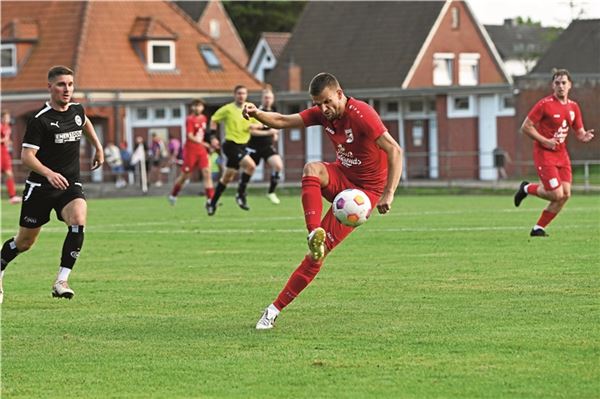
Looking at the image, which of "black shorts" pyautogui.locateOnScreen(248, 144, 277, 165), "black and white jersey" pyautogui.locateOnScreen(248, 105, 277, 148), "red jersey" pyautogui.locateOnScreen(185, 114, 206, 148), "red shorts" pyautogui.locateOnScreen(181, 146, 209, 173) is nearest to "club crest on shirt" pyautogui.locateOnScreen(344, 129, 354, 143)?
"black shorts" pyautogui.locateOnScreen(248, 144, 277, 165)

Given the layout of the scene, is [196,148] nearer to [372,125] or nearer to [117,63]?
[372,125]

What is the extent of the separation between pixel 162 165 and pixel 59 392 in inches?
1983

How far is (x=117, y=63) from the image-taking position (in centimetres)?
6600

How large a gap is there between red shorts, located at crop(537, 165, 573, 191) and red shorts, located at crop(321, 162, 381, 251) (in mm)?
8005

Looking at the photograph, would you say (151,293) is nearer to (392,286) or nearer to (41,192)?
(41,192)

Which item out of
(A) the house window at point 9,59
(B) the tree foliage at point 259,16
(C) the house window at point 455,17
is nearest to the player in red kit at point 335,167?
(A) the house window at point 9,59

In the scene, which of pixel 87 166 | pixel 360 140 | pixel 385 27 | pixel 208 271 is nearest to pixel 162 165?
pixel 87 166

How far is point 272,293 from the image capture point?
13703mm

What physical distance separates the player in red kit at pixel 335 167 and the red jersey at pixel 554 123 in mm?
8005

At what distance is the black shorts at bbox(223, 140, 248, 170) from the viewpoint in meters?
27.5

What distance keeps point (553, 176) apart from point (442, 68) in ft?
171

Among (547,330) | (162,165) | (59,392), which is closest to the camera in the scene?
(59,392)

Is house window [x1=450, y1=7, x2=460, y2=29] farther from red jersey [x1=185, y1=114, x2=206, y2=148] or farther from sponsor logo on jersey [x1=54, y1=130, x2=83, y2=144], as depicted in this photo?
sponsor logo on jersey [x1=54, y1=130, x2=83, y2=144]

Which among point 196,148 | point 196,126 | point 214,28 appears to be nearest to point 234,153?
point 196,126
